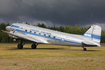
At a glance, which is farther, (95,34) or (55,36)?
(55,36)

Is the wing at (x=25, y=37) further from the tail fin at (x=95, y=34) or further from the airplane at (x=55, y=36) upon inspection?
the tail fin at (x=95, y=34)

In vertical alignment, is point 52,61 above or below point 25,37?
below

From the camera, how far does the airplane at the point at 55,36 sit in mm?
27245

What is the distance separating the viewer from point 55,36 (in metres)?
30.0

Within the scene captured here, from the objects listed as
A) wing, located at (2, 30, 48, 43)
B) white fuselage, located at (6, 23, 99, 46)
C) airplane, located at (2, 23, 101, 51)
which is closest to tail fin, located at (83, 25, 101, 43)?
airplane, located at (2, 23, 101, 51)

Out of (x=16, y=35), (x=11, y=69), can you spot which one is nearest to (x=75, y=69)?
(x=11, y=69)

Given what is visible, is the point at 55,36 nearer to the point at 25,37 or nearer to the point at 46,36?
the point at 46,36

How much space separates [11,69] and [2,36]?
312 ft

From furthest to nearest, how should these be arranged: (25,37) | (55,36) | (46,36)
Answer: (46,36), (25,37), (55,36)

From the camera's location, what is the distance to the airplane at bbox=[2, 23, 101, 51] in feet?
89.4

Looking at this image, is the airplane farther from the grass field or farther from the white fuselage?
the grass field

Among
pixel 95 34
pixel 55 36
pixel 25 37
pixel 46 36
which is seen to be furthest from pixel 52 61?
pixel 25 37

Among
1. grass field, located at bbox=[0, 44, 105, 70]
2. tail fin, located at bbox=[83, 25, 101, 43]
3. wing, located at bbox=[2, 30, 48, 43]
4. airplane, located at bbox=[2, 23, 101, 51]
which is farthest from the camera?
wing, located at bbox=[2, 30, 48, 43]

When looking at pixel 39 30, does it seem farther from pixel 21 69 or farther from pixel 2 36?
pixel 2 36
